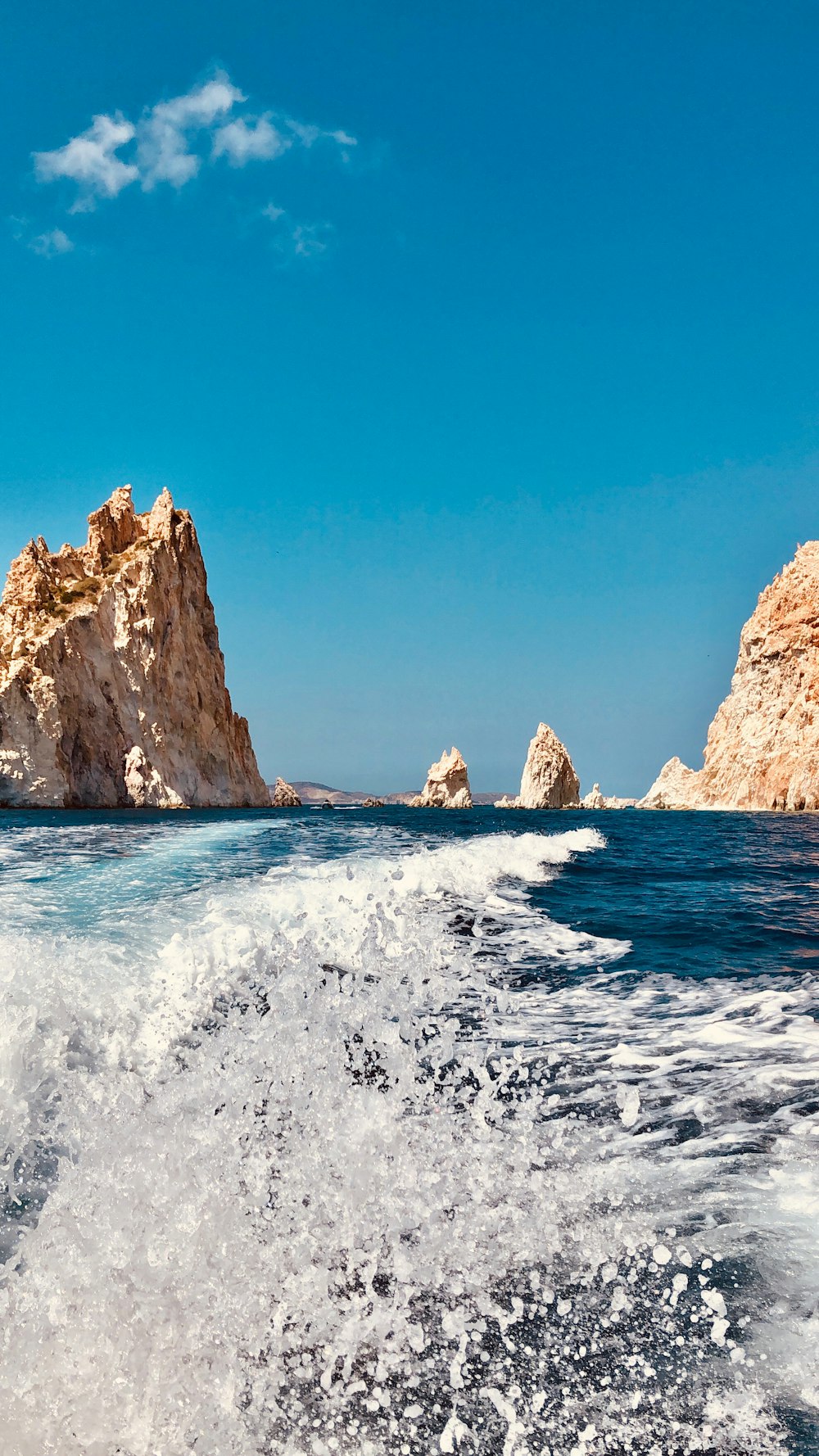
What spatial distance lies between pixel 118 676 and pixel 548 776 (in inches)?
2063

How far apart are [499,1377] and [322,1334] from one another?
0.66 metres

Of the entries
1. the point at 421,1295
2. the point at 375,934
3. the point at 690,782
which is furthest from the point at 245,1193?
the point at 690,782

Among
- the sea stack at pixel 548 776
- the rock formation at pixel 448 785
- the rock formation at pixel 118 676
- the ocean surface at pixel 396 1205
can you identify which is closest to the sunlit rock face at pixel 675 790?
the sea stack at pixel 548 776

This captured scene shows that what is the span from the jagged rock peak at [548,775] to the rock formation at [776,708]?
55.1ft

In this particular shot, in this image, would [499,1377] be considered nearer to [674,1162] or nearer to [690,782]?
[674,1162]

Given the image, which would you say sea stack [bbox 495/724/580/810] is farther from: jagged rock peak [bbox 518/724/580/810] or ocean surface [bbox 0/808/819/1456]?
ocean surface [bbox 0/808/819/1456]

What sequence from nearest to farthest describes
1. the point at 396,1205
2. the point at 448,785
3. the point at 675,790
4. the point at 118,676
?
the point at 396,1205 < the point at 118,676 < the point at 675,790 < the point at 448,785

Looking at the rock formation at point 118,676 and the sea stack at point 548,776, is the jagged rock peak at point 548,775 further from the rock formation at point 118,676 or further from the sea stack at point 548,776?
the rock formation at point 118,676

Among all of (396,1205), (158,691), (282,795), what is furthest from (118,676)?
(396,1205)

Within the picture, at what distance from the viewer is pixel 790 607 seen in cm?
7306

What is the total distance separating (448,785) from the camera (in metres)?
96.6

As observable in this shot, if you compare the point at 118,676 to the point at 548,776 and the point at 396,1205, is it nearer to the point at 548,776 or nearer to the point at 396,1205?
Result: the point at 548,776

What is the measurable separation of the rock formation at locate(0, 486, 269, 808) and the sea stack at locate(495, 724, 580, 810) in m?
35.6

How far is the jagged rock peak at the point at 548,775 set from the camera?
90062mm
